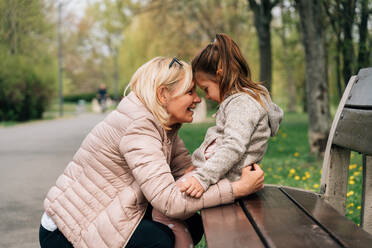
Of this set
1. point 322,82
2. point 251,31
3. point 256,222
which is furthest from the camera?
point 251,31

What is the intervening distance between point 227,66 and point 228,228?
0.93 m

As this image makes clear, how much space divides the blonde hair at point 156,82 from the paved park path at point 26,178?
5.98 feet

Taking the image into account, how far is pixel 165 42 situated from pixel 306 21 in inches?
661

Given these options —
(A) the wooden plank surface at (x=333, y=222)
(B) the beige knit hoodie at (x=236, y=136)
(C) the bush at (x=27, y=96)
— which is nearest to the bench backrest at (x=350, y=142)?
(A) the wooden plank surface at (x=333, y=222)

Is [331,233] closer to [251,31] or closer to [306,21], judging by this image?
[306,21]

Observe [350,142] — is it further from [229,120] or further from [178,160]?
[178,160]

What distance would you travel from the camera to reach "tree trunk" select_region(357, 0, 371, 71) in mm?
7715

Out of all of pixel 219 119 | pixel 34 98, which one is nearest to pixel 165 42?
pixel 34 98

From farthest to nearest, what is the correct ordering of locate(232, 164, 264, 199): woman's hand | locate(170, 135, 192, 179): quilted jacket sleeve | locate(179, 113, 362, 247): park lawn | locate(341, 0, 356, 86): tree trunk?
locate(341, 0, 356, 86): tree trunk
locate(179, 113, 362, 247): park lawn
locate(170, 135, 192, 179): quilted jacket sleeve
locate(232, 164, 264, 199): woman's hand

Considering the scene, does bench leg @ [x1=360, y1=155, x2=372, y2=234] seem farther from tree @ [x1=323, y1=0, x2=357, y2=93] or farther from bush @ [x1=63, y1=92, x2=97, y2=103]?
bush @ [x1=63, y1=92, x2=97, y2=103]

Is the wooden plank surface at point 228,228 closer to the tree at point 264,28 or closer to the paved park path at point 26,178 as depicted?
the paved park path at point 26,178

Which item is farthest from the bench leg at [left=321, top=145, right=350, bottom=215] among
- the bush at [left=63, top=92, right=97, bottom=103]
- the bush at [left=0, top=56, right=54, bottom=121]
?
the bush at [left=63, top=92, right=97, bottom=103]

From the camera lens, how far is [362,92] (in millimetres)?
2324

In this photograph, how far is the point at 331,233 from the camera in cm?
170
